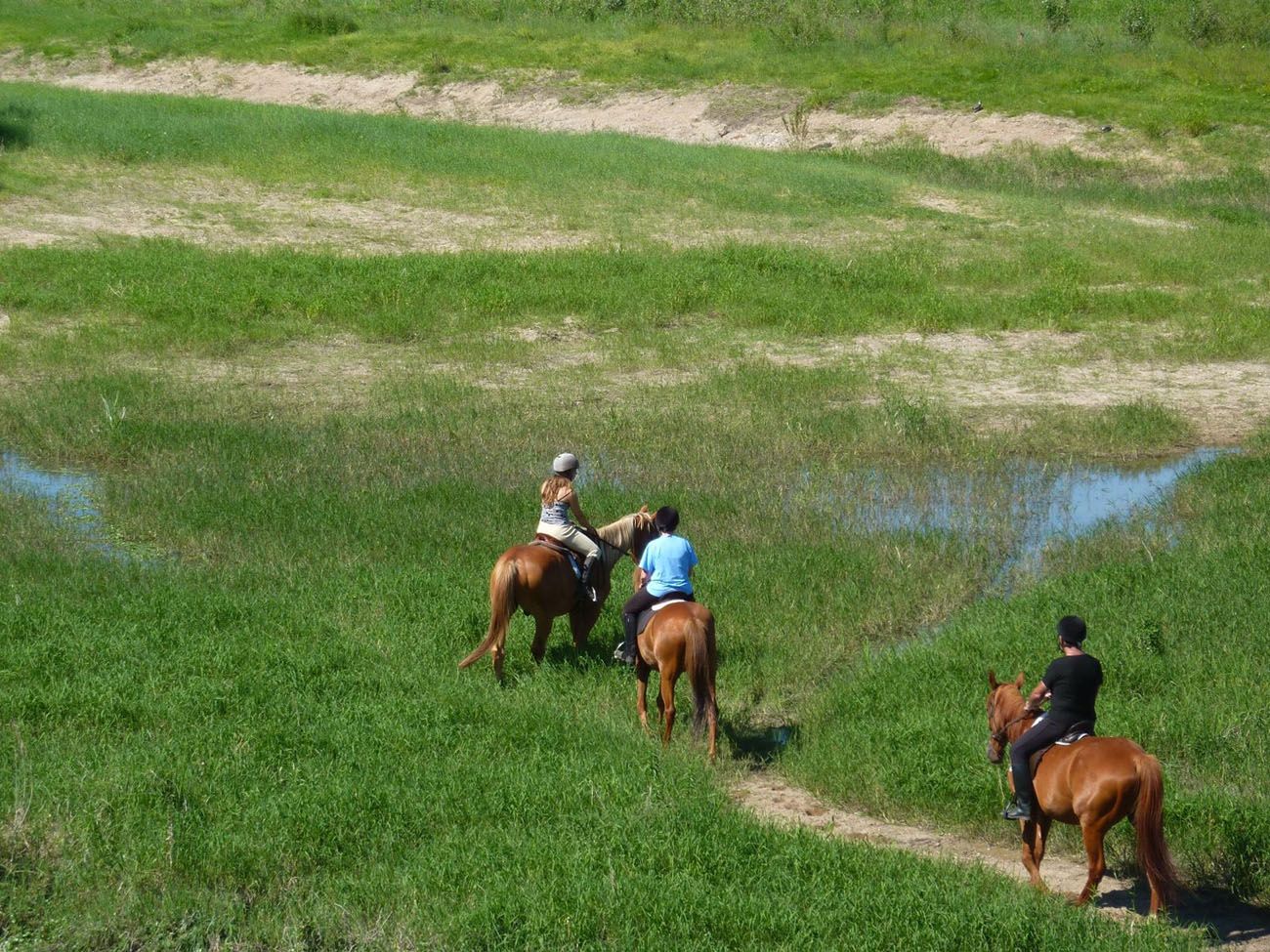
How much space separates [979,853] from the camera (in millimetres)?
9125

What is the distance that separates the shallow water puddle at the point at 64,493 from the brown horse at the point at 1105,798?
29.6 feet

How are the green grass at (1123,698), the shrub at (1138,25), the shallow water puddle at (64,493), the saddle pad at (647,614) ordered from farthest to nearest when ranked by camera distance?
the shrub at (1138,25) → the shallow water puddle at (64,493) → the saddle pad at (647,614) → the green grass at (1123,698)

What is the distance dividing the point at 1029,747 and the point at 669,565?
322cm

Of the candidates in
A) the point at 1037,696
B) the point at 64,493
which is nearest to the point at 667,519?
the point at 1037,696

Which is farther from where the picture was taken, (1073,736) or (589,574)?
(589,574)

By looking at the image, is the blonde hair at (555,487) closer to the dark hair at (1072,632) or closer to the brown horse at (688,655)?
the brown horse at (688,655)

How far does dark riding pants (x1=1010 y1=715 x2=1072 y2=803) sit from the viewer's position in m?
8.21

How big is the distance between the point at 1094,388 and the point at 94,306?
589 inches

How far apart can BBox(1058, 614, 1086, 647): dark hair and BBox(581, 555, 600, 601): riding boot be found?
448cm

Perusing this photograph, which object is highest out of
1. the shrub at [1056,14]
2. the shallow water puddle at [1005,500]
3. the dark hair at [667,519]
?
the shrub at [1056,14]

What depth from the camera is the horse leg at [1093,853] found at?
7.88 meters

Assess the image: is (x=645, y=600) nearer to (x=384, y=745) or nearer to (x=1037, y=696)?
(x=384, y=745)

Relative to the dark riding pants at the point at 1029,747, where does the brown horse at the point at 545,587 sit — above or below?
below

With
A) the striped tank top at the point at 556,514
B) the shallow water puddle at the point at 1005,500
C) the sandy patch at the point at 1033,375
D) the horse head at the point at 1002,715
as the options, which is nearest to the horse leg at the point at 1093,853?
the horse head at the point at 1002,715
